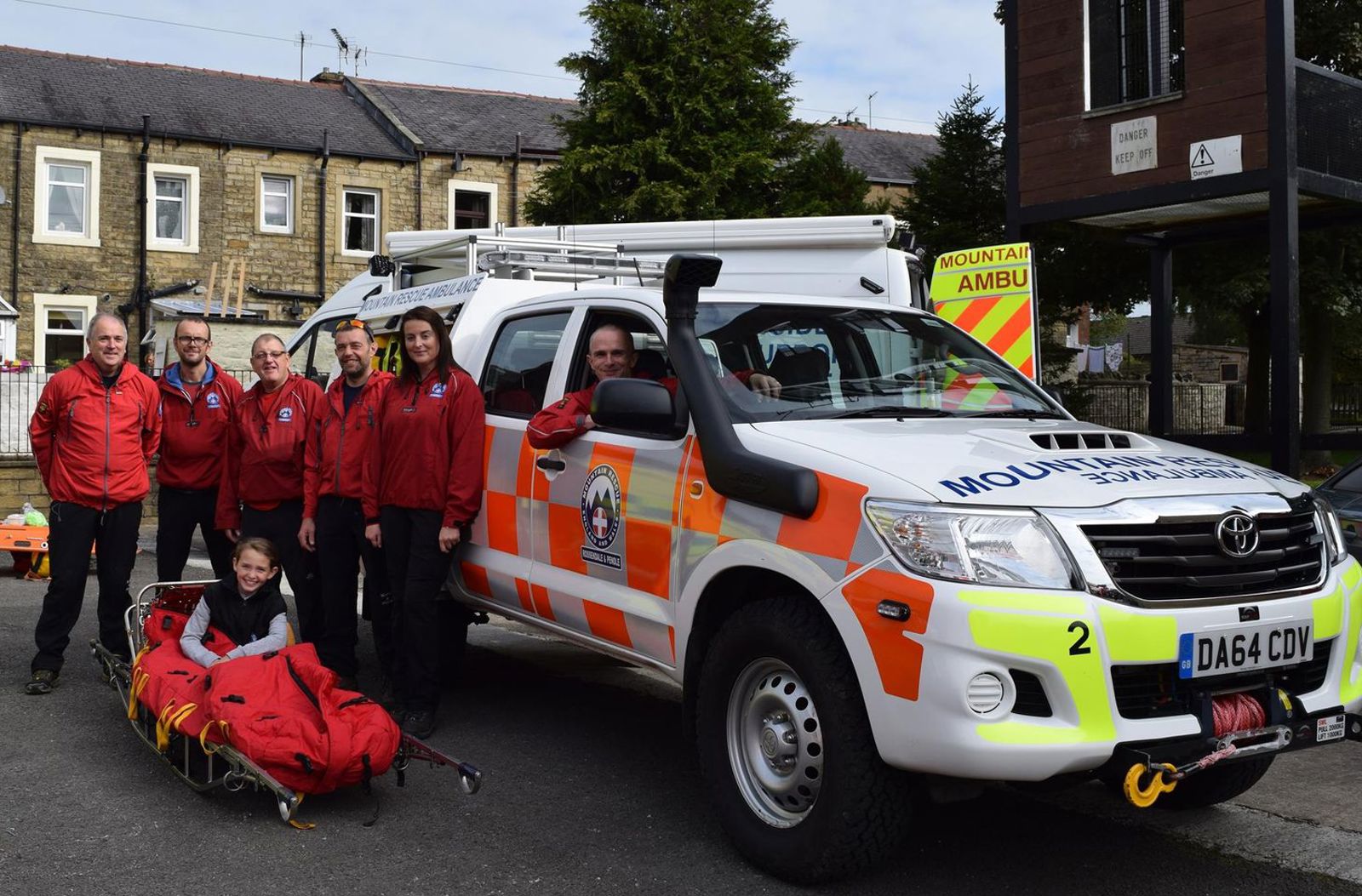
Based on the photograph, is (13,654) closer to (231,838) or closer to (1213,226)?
(231,838)

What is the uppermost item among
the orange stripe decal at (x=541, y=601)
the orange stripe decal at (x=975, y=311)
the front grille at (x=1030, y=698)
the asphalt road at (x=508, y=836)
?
the orange stripe decal at (x=975, y=311)

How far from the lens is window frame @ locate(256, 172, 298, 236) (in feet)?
104

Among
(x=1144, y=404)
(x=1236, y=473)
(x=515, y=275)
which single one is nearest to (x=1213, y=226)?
(x=515, y=275)

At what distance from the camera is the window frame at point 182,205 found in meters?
30.7

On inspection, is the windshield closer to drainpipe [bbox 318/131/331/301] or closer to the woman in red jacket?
the woman in red jacket

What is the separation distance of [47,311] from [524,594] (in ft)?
91.3

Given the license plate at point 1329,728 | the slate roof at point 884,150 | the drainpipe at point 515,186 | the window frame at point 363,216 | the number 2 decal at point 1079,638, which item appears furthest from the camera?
the slate roof at point 884,150

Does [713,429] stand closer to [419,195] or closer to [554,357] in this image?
[554,357]

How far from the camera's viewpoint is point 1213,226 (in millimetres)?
13180

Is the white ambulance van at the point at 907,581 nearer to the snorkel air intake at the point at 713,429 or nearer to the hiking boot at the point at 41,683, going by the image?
the snorkel air intake at the point at 713,429

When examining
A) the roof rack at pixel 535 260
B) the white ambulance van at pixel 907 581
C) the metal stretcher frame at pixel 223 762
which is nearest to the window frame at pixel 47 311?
the roof rack at pixel 535 260

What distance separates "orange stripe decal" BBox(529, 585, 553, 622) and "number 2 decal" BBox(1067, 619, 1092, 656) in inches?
96.3

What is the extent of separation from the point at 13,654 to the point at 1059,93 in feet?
31.8

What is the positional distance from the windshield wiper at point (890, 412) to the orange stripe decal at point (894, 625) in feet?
3.31
